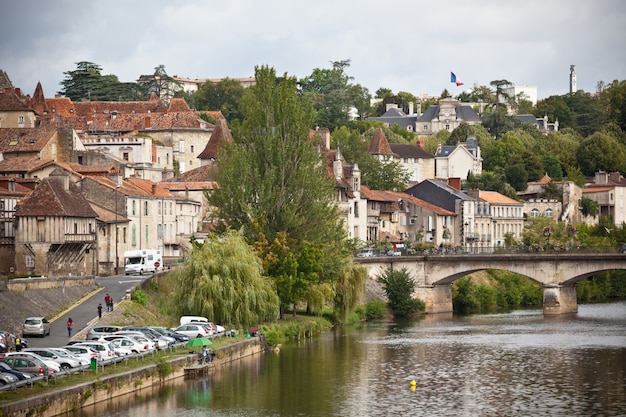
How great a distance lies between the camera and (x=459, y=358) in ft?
244

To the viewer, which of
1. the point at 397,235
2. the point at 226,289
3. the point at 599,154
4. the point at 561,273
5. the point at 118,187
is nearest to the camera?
the point at 226,289

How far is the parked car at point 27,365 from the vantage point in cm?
5181

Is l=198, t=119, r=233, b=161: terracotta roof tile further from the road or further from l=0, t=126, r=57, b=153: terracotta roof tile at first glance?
the road

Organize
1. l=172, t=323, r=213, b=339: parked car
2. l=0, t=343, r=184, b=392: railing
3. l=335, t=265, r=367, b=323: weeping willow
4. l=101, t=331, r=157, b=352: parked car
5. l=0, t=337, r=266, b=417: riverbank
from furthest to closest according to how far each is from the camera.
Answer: l=335, t=265, r=367, b=323: weeping willow → l=172, t=323, r=213, b=339: parked car → l=101, t=331, r=157, b=352: parked car → l=0, t=343, r=184, b=392: railing → l=0, t=337, r=266, b=417: riverbank

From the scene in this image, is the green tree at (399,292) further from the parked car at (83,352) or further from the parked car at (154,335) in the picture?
the parked car at (83,352)

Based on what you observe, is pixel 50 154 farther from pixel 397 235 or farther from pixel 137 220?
pixel 397 235

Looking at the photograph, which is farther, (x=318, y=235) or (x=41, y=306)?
(x=318, y=235)

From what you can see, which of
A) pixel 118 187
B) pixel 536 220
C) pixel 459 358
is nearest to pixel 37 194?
pixel 118 187

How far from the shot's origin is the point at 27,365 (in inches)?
2056

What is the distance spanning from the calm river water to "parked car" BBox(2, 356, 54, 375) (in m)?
2.79

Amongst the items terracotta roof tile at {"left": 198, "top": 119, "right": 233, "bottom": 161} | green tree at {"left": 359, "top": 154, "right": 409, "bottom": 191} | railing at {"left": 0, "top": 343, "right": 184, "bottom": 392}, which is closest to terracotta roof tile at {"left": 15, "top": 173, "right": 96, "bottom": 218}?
railing at {"left": 0, "top": 343, "right": 184, "bottom": 392}

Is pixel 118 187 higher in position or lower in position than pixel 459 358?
higher

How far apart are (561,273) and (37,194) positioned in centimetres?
4622

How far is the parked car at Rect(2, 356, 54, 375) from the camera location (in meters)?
51.8
